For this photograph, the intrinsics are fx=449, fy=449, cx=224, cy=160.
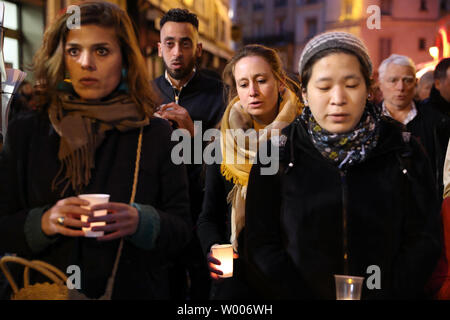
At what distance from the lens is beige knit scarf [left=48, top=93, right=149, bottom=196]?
6.04 ft

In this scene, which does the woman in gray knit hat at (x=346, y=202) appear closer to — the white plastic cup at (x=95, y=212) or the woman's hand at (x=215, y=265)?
the woman's hand at (x=215, y=265)

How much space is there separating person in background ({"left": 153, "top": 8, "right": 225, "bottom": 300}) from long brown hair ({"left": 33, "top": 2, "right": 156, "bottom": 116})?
3.29 feet

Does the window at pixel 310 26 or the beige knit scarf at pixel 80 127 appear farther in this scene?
the window at pixel 310 26

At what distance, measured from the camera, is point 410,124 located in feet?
14.6

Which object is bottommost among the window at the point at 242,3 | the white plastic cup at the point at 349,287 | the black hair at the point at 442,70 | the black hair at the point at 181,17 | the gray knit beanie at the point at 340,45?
the white plastic cup at the point at 349,287

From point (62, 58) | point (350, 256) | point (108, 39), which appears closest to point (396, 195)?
point (350, 256)

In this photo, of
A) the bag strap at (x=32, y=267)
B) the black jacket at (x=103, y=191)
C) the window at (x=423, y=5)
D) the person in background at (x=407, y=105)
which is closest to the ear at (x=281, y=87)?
the black jacket at (x=103, y=191)

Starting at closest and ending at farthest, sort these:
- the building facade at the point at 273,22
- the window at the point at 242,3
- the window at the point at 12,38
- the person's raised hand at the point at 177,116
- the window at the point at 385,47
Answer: the person's raised hand at the point at 177,116 → the window at the point at 12,38 → the window at the point at 385,47 → the window at the point at 242,3 → the building facade at the point at 273,22

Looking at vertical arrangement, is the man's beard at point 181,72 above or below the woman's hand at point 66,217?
above

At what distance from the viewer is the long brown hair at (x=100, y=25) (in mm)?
1848

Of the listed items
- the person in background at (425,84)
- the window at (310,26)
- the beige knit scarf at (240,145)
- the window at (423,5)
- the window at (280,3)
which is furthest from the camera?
the window at (280,3)

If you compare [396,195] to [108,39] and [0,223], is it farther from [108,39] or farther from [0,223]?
[0,223]

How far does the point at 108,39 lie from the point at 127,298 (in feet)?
3.58

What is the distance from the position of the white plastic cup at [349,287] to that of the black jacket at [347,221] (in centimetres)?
21
